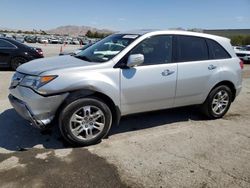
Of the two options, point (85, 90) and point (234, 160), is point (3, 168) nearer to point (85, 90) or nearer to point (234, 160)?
Answer: point (85, 90)

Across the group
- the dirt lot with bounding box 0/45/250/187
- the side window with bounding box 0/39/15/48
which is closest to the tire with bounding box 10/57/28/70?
the side window with bounding box 0/39/15/48

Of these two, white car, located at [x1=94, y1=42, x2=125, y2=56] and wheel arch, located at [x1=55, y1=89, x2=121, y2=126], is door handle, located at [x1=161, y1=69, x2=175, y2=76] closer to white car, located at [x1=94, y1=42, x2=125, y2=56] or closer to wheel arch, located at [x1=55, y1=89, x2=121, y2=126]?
white car, located at [x1=94, y1=42, x2=125, y2=56]

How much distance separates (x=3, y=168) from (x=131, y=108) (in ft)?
6.94

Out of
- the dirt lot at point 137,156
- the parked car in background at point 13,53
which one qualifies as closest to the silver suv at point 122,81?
the dirt lot at point 137,156

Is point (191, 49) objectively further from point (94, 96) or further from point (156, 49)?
point (94, 96)

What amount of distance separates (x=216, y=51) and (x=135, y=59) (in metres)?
2.09

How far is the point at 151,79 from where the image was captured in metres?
5.12

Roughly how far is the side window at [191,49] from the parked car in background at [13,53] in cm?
851

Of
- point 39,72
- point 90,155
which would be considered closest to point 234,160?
point 90,155

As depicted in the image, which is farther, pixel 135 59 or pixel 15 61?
pixel 15 61

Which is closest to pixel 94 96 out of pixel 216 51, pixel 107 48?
pixel 107 48

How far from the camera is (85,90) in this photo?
4.61m

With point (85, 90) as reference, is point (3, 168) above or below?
below

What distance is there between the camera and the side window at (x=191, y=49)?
18.3ft
